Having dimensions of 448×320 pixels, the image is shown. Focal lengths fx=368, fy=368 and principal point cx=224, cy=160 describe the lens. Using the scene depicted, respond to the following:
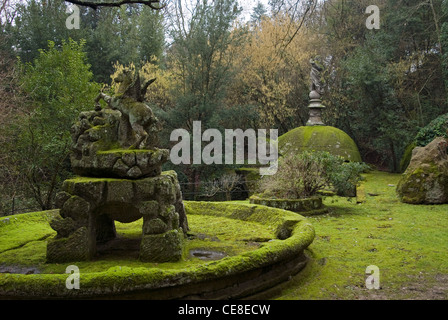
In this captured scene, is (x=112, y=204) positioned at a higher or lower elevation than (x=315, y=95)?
lower

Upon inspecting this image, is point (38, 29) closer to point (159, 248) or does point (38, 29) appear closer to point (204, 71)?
point (204, 71)

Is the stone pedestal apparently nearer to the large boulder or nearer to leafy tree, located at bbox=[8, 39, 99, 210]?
leafy tree, located at bbox=[8, 39, 99, 210]

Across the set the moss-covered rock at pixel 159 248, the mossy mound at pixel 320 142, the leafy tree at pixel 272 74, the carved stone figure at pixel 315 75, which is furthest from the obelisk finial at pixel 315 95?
the moss-covered rock at pixel 159 248

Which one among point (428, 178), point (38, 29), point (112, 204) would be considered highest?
point (38, 29)

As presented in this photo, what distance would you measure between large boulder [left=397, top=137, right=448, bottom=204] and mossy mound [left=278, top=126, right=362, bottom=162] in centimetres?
548

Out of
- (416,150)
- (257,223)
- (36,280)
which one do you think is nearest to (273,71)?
(416,150)

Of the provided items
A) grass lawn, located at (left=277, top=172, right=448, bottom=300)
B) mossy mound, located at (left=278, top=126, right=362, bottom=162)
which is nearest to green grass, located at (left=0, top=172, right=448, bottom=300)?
grass lawn, located at (left=277, top=172, right=448, bottom=300)

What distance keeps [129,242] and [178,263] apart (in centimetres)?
148

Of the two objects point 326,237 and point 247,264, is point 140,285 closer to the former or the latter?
point 247,264

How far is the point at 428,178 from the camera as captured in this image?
35.0ft

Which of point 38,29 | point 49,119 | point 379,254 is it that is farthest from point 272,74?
point 379,254

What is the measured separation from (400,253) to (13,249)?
6290mm

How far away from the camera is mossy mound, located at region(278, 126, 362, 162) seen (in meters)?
16.9

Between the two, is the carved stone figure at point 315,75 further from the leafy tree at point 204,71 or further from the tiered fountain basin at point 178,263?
the tiered fountain basin at point 178,263
